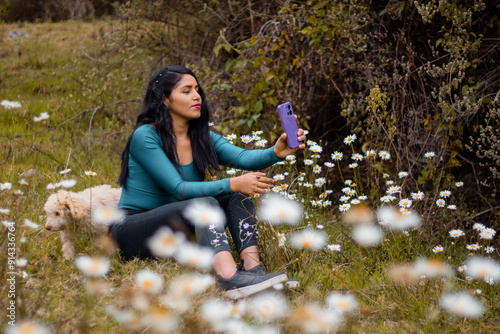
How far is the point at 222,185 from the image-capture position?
8.29ft

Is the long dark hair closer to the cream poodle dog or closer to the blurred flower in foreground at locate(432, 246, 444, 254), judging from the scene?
the cream poodle dog

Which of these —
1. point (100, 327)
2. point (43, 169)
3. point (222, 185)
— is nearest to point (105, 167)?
point (43, 169)

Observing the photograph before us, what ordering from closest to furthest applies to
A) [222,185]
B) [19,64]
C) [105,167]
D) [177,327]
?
[177,327]
[222,185]
[105,167]
[19,64]

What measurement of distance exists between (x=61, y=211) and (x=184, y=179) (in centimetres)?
69

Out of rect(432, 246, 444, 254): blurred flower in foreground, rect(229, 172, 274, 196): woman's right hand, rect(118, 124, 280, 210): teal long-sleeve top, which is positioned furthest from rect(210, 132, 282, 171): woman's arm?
rect(432, 246, 444, 254): blurred flower in foreground

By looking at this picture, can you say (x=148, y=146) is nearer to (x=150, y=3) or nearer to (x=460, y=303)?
(x=460, y=303)

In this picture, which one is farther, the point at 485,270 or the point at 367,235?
the point at 367,235

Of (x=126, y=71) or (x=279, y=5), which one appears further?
(x=126, y=71)

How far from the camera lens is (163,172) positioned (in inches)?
103

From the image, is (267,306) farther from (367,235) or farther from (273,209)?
(367,235)

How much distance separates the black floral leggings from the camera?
2.49 meters

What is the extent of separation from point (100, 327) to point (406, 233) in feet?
5.70

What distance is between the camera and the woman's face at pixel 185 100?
111 inches

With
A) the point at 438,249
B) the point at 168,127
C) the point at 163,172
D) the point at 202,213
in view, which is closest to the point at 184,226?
the point at 202,213
